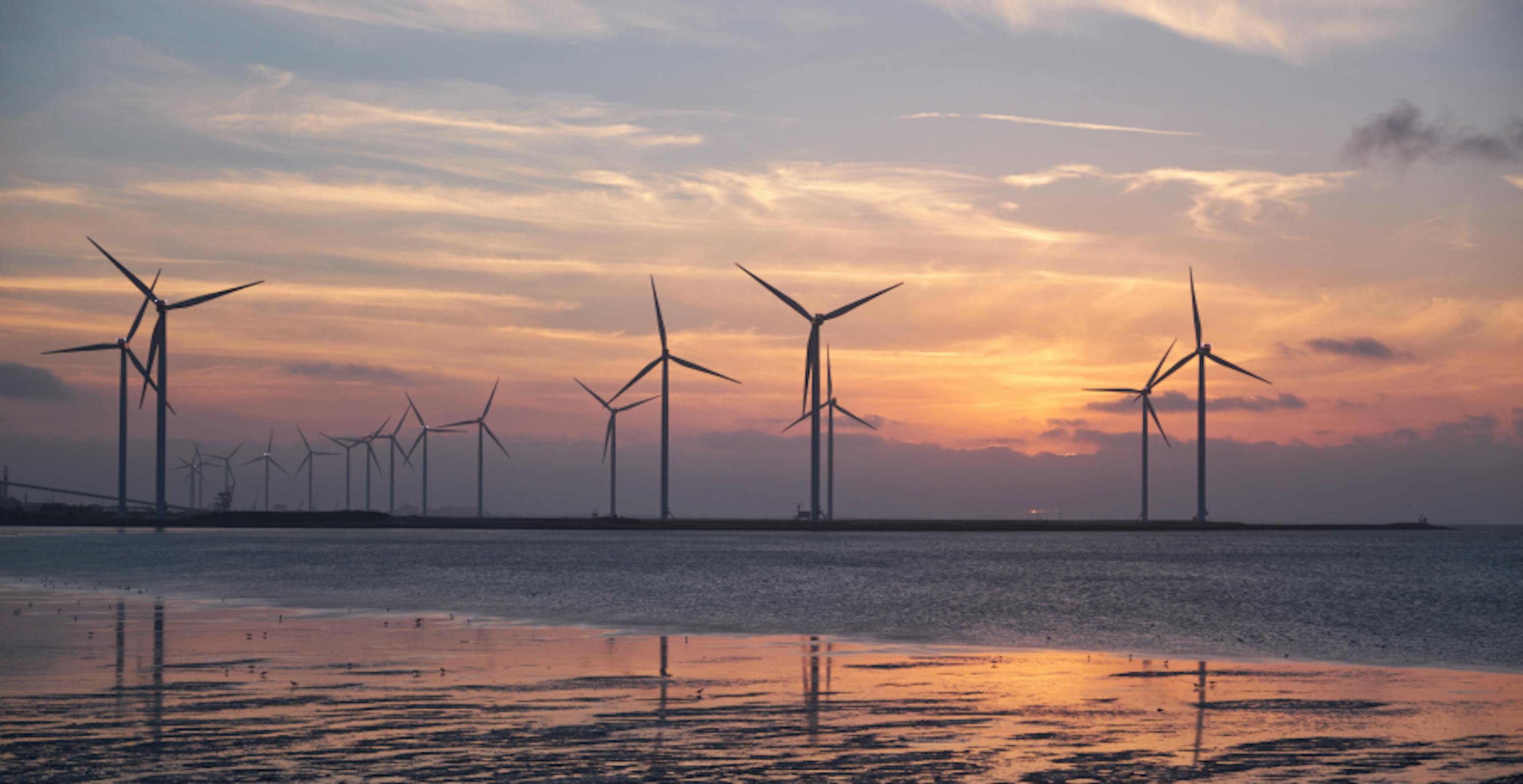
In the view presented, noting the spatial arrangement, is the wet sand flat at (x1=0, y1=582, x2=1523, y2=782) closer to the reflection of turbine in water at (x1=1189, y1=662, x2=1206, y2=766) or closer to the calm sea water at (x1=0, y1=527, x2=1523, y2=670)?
the reflection of turbine in water at (x1=1189, y1=662, x2=1206, y2=766)

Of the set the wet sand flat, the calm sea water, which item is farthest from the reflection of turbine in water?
the calm sea water

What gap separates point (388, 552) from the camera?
14288cm

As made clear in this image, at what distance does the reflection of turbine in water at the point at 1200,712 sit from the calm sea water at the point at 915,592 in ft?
32.3

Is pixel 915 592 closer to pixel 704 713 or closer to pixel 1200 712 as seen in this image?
pixel 1200 712

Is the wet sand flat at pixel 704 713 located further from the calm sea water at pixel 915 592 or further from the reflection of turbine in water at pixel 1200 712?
the calm sea water at pixel 915 592

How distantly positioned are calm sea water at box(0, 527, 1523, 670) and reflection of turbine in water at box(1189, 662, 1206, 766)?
387 inches

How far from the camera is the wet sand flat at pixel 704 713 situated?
61.6 ft

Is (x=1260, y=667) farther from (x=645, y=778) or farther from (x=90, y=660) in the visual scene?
(x=90, y=660)

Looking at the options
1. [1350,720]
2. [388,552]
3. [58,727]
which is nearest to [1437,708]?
[1350,720]

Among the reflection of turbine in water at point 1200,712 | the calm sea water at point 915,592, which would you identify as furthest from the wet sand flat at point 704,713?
the calm sea water at point 915,592

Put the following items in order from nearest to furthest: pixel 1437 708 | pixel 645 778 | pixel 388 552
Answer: pixel 645 778 < pixel 1437 708 < pixel 388 552

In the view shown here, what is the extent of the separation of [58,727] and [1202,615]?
52346mm

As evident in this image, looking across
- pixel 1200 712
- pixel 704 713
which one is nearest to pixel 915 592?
pixel 1200 712

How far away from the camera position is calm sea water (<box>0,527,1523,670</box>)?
49.2 metres
